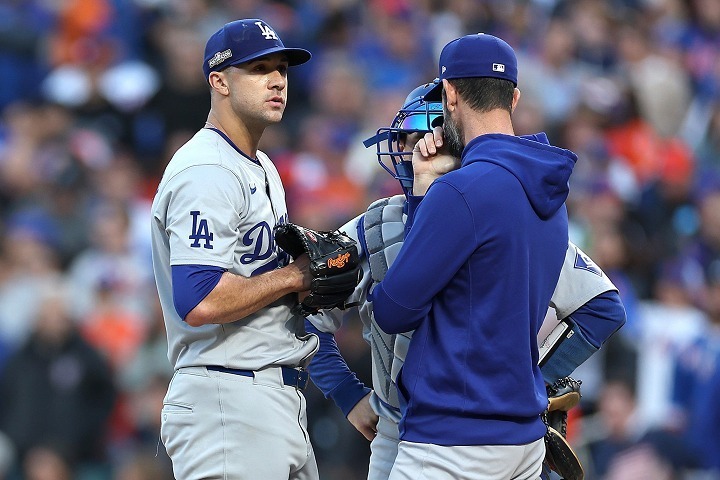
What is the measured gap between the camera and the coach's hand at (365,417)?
4.28m

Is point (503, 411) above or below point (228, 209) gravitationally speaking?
below

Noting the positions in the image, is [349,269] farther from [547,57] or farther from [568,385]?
[547,57]

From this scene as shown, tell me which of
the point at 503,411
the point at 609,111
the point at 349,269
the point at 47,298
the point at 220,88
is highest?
the point at 220,88

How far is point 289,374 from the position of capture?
384 centimetres

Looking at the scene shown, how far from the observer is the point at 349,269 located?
12.1 ft

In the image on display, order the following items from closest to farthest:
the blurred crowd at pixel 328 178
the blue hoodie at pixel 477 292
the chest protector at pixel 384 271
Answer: the blue hoodie at pixel 477 292
the chest protector at pixel 384 271
the blurred crowd at pixel 328 178

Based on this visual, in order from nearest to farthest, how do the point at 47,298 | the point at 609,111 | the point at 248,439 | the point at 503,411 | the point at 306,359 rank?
the point at 503,411 < the point at 248,439 < the point at 306,359 < the point at 47,298 < the point at 609,111

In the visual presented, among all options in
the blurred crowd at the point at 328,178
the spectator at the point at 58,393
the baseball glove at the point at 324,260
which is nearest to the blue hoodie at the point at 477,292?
the baseball glove at the point at 324,260

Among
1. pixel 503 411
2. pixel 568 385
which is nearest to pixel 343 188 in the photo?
pixel 568 385

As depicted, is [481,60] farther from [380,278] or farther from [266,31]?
[380,278]

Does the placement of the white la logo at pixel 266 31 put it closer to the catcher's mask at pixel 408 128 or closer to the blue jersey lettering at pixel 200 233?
the catcher's mask at pixel 408 128

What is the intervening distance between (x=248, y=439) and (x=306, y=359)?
0.38m

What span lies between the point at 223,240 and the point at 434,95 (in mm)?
968

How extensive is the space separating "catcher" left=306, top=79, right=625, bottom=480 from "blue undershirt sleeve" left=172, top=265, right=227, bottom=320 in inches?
29.4
